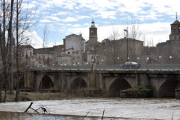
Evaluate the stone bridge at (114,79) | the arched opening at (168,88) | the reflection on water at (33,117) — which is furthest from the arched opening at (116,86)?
the reflection on water at (33,117)

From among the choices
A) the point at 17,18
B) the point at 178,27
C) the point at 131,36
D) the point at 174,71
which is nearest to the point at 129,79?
the point at 174,71

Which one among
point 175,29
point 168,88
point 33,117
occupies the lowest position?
point 33,117

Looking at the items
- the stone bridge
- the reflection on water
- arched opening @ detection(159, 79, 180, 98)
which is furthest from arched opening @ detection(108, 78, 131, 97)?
the reflection on water

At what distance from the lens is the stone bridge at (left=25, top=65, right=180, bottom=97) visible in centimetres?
4372

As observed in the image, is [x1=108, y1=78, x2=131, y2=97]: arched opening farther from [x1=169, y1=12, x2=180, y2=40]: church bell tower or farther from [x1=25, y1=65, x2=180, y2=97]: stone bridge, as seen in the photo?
[x1=169, y1=12, x2=180, y2=40]: church bell tower

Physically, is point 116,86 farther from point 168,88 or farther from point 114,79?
point 168,88

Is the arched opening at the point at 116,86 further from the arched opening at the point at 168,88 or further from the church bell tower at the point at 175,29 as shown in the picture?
the church bell tower at the point at 175,29

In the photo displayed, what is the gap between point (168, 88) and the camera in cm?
4512

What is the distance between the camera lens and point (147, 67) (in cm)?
4862

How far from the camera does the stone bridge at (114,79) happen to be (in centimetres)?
4372

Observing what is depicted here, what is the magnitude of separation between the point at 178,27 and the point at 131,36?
27445 millimetres

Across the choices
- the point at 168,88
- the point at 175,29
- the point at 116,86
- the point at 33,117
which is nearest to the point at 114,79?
the point at 116,86

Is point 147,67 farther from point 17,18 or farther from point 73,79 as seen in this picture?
point 17,18

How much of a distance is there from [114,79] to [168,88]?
7757 millimetres
